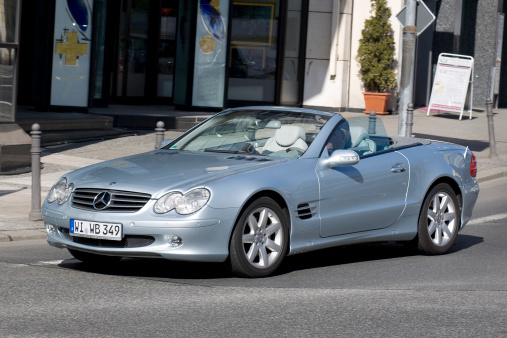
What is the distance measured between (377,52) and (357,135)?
16394 millimetres

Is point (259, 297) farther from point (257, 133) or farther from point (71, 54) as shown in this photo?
point (71, 54)

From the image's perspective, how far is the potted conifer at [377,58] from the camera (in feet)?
80.9

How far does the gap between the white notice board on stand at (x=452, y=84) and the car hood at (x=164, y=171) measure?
57.3ft

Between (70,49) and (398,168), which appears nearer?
(398,168)

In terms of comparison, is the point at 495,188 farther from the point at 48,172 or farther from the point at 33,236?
the point at 33,236

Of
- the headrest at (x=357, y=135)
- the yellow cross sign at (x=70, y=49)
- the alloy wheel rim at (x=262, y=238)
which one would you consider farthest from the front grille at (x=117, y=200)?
the yellow cross sign at (x=70, y=49)

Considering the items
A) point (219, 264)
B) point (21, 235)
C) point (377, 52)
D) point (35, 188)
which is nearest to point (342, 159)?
point (219, 264)

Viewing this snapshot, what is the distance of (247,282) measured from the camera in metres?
7.21

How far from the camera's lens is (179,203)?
6957 millimetres

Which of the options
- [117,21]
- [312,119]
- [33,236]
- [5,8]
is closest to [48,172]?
[5,8]

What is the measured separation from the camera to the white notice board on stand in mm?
24562

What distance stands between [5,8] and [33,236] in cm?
579

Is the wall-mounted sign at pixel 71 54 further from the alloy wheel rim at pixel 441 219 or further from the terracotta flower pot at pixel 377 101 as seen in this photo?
the alloy wheel rim at pixel 441 219

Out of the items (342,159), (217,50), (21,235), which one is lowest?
(21,235)
